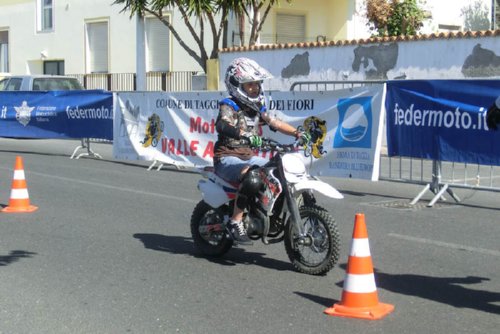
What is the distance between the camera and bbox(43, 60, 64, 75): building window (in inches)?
1277

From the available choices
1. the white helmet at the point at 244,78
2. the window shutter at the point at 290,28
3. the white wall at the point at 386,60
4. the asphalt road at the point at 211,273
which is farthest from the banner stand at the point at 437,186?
the window shutter at the point at 290,28

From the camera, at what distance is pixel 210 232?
7477mm

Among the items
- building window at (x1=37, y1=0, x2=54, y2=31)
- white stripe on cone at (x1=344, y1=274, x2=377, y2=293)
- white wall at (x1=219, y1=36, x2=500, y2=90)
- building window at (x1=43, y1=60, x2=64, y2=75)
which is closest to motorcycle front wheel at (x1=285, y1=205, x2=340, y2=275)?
white stripe on cone at (x1=344, y1=274, x2=377, y2=293)

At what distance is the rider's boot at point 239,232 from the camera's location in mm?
7008

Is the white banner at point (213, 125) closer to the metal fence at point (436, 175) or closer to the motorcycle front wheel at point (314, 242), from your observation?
the metal fence at point (436, 175)

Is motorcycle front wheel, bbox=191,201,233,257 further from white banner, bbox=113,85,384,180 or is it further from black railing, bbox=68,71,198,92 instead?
black railing, bbox=68,71,198,92

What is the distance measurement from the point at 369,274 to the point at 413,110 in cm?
571

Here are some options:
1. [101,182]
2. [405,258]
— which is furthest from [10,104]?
[405,258]

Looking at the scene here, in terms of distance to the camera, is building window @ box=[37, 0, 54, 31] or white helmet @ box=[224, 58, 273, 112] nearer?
white helmet @ box=[224, 58, 273, 112]

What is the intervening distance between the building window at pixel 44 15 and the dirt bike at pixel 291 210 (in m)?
27.6

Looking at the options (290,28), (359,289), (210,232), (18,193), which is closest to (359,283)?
(359,289)

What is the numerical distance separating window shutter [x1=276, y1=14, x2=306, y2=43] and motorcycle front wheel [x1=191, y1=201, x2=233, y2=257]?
60.7 ft

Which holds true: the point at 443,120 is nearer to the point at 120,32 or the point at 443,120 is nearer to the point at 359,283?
the point at 359,283

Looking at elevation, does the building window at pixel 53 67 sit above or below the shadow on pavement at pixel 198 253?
above
